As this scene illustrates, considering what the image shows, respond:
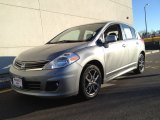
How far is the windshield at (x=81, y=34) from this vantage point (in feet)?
19.2

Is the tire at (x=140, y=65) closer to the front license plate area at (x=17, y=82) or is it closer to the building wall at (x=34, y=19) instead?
the front license plate area at (x=17, y=82)

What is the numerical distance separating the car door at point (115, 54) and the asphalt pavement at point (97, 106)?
0.50m

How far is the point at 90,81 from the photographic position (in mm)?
5266

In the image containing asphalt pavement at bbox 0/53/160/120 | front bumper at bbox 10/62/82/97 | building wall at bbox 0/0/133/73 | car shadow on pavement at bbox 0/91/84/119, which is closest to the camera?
asphalt pavement at bbox 0/53/160/120

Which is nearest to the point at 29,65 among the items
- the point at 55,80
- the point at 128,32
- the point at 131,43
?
the point at 55,80

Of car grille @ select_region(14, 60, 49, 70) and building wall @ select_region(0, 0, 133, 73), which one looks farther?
building wall @ select_region(0, 0, 133, 73)

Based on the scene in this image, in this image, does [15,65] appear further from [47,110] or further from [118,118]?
[118,118]

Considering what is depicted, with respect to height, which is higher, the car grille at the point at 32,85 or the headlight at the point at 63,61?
the headlight at the point at 63,61

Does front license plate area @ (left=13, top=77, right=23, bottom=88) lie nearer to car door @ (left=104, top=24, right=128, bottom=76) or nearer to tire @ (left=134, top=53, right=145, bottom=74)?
car door @ (left=104, top=24, right=128, bottom=76)

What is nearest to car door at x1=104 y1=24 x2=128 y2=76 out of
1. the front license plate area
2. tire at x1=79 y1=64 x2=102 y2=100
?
tire at x1=79 y1=64 x2=102 y2=100

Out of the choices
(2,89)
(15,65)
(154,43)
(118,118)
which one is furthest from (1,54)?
(154,43)

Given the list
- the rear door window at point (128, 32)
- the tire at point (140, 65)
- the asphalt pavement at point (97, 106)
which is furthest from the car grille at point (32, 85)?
the tire at point (140, 65)

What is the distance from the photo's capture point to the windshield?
5.87m

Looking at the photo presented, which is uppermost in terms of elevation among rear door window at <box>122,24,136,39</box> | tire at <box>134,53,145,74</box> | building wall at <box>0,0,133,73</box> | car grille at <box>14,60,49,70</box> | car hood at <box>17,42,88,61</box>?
building wall at <box>0,0,133,73</box>
